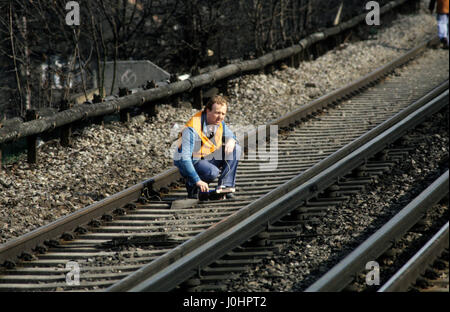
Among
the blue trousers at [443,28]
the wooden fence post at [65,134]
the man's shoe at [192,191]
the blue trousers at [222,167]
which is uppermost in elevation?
the blue trousers at [443,28]

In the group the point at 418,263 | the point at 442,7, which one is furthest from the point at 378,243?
the point at 442,7

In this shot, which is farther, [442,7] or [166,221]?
[442,7]

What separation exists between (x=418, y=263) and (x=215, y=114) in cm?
312

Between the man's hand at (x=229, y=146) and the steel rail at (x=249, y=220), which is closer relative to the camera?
the steel rail at (x=249, y=220)

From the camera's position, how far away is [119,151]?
408 inches

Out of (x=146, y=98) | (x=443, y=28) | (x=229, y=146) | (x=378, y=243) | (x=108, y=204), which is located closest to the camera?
(x=378, y=243)

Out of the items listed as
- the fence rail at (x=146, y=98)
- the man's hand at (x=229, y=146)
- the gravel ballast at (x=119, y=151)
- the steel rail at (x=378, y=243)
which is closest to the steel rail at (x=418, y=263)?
the steel rail at (x=378, y=243)

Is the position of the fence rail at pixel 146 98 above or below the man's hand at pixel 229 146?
above

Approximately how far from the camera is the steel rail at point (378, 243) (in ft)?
16.8

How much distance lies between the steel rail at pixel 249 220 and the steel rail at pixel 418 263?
1.57m

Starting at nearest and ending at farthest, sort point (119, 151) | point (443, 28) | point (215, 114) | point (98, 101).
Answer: point (215, 114) → point (119, 151) → point (98, 101) → point (443, 28)

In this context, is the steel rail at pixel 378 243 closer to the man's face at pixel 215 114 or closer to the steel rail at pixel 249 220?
the steel rail at pixel 249 220

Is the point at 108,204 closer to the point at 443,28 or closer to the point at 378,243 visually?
the point at 378,243

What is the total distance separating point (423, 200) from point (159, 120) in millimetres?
6154
